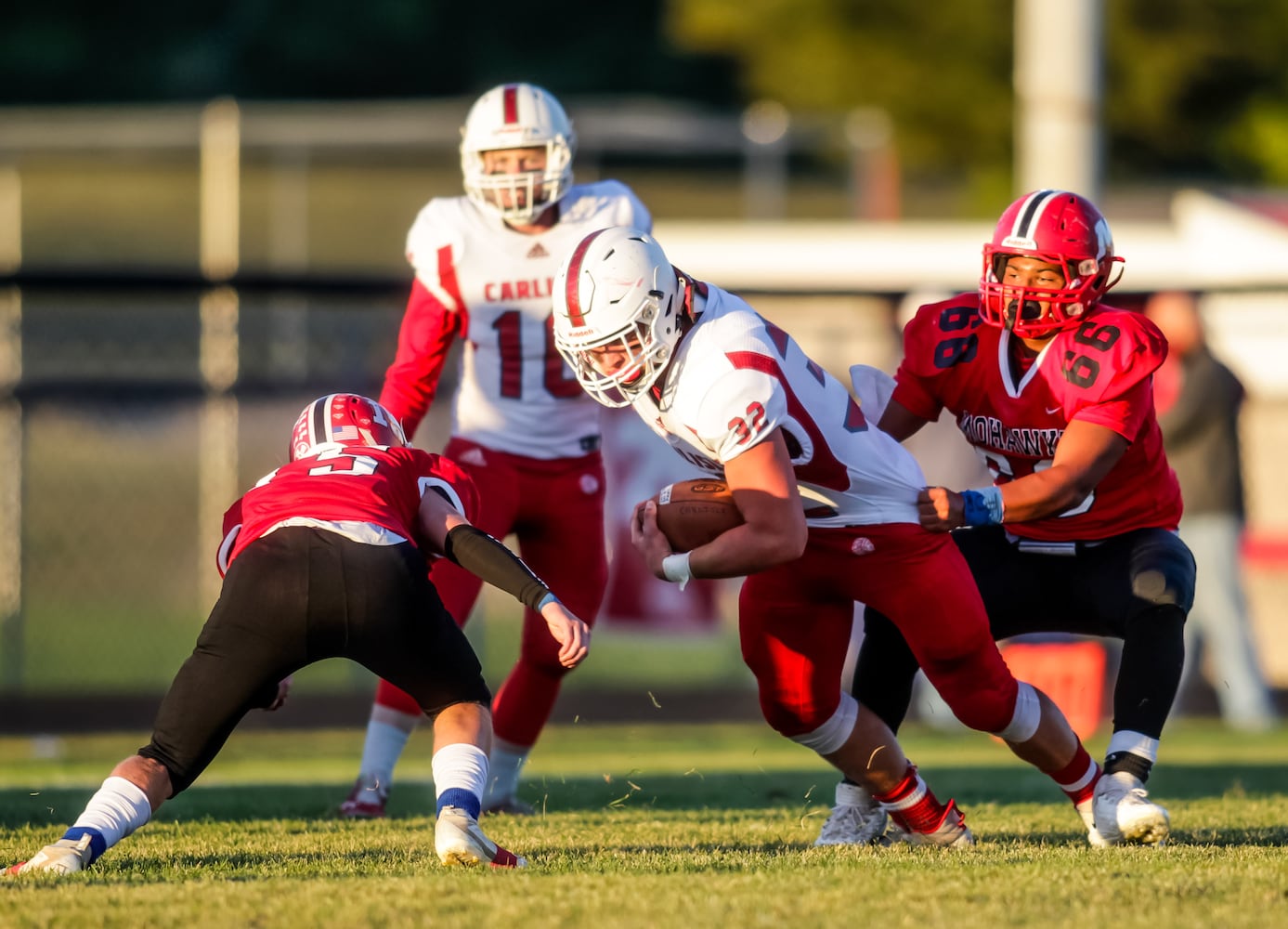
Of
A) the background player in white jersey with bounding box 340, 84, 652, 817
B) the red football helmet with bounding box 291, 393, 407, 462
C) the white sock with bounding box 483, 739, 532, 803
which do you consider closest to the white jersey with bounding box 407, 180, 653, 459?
the background player in white jersey with bounding box 340, 84, 652, 817

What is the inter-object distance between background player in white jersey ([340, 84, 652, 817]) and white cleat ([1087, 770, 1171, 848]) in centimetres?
178

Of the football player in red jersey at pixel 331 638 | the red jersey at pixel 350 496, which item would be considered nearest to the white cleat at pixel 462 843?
the football player in red jersey at pixel 331 638

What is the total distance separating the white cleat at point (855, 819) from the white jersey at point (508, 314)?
1473 millimetres

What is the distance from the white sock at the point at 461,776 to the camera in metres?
4.24

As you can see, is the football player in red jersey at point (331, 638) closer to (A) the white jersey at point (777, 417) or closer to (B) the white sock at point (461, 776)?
(B) the white sock at point (461, 776)

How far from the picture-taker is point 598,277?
435 cm

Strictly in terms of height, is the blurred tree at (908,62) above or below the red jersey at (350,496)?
above

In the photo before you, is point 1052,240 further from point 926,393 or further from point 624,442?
point 624,442

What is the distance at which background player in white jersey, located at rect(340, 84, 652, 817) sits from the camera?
18.8 ft

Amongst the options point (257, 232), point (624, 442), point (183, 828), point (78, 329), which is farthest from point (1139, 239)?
point (257, 232)

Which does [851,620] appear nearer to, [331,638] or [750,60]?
[331,638]

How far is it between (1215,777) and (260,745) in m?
4.40

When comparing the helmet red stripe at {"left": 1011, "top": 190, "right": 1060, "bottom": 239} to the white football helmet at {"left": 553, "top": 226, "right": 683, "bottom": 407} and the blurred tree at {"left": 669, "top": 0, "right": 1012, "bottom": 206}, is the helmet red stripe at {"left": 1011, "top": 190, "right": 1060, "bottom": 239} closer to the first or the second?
the white football helmet at {"left": 553, "top": 226, "right": 683, "bottom": 407}

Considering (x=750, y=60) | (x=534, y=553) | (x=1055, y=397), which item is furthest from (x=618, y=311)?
(x=750, y=60)
